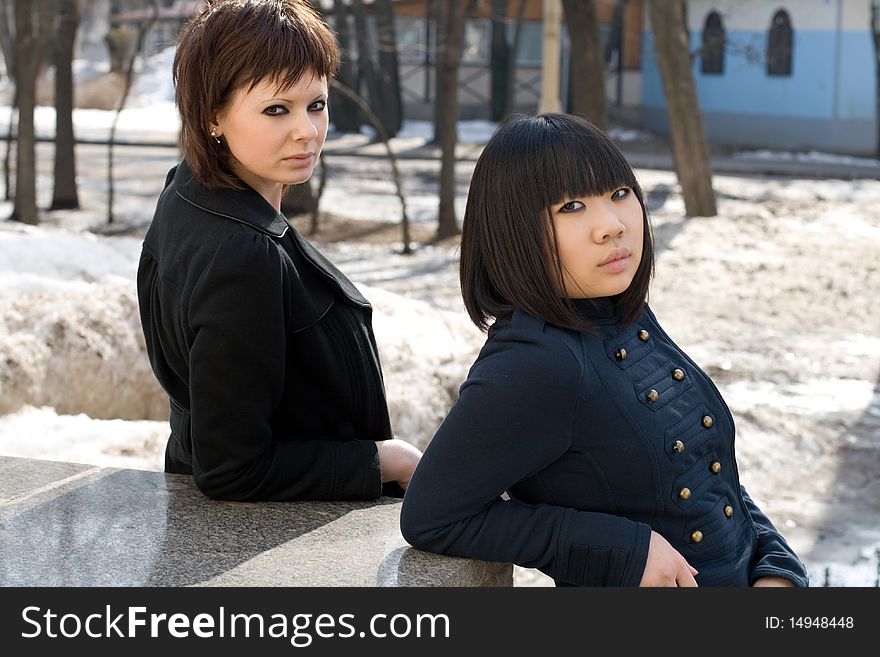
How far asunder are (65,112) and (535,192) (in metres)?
14.6

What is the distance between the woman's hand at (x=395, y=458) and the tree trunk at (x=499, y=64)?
26387mm

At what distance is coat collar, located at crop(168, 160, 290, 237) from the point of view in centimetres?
226

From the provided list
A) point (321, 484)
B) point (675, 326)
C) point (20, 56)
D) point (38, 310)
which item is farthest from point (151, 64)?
point (321, 484)

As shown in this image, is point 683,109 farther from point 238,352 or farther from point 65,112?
point 238,352

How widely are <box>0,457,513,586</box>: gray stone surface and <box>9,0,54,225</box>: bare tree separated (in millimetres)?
10988

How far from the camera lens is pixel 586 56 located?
14.5 m

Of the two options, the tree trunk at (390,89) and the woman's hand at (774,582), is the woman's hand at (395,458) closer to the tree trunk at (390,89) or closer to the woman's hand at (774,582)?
the woman's hand at (774,582)

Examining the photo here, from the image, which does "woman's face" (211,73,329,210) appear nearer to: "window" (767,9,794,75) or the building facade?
the building facade

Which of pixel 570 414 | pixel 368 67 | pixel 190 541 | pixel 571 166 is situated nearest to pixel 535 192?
pixel 571 166

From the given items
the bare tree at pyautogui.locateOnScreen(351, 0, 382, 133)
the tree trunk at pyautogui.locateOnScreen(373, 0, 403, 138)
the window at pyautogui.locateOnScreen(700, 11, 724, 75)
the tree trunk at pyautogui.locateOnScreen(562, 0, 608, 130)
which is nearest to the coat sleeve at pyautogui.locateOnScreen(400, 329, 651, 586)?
the tree trunk at pyautogui.locateOnScreen(562, 0, 608, 130)

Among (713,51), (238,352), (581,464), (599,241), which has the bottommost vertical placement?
(581,464)

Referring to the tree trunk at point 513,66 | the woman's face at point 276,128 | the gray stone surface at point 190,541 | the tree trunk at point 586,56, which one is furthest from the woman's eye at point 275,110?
the tree trunk at point 513,66
